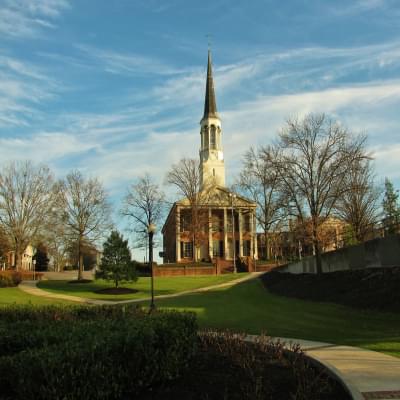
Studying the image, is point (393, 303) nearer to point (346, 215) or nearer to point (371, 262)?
point (371, 262)

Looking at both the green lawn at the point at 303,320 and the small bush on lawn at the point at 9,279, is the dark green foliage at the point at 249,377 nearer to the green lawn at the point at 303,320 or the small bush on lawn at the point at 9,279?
the green lawn at the point at 303,320

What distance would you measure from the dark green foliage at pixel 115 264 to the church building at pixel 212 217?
2261 centimetres

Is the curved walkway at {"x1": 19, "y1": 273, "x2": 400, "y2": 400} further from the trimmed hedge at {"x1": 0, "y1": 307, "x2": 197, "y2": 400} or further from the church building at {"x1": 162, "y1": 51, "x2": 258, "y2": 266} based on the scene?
the church building at {"x1": 162, "y1": 51, "x2": 258, "y2": 266}

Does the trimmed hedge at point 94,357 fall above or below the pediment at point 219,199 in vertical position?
below

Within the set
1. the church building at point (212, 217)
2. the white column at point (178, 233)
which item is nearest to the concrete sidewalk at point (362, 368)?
the church building at point (212, 217)

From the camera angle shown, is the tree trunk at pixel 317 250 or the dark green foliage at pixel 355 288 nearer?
the dark green foliage at pixel 355 288

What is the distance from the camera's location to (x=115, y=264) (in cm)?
3319

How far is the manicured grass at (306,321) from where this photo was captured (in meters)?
11.4

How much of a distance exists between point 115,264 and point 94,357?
→ 28.0 m

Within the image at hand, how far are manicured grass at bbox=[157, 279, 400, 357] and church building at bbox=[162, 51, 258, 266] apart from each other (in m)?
33.7

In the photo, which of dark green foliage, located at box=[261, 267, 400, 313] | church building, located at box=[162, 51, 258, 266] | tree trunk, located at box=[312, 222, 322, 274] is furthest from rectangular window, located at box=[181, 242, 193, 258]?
tree trunk, located at box=[312, 222, 322, 274]

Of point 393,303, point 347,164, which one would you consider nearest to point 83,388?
point 393,303

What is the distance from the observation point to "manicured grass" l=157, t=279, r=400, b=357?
37.6ft

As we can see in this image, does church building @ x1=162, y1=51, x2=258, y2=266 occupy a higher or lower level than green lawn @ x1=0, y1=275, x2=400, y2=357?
higher
